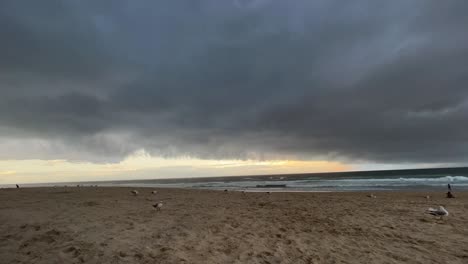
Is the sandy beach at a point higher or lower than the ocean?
higher

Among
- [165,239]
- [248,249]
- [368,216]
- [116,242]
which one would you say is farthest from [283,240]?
[368,216]

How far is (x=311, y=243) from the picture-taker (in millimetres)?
6523

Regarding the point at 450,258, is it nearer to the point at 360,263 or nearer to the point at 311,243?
the point at 360,263

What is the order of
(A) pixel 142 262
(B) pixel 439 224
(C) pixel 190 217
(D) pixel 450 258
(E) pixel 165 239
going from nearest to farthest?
(A) pixel 142 262
(D) pixel 450 258
(E) pixel 165 239
(B) pixel 439 224
(C) pixel 190 217

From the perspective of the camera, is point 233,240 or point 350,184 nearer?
point 233,240

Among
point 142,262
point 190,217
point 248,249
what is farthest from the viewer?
point 190,217

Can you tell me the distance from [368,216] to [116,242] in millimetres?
9548

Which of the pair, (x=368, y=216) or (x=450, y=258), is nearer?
(x=450, y=258)

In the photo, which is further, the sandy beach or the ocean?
the ocean

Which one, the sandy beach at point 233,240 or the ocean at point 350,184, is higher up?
the sandy beach at point 233,240

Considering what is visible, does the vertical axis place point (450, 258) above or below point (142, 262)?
below

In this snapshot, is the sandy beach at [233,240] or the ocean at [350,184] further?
the ocean at [350,184]

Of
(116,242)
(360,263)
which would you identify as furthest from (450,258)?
(116,242)

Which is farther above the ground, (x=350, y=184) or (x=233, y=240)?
(x=233, y=240)
